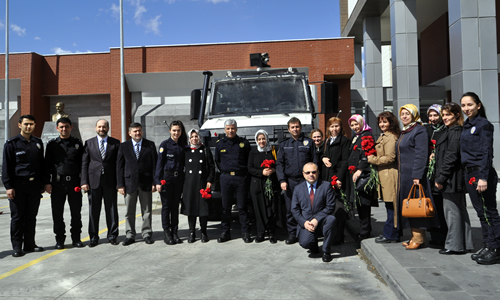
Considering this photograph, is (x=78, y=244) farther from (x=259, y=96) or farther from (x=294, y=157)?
(x=259, y=96)

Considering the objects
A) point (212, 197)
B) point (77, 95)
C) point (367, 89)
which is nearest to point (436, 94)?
point (367, 89)

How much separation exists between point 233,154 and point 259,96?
224cm

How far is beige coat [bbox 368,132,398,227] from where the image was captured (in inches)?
229

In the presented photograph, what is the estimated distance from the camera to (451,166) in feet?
16.7

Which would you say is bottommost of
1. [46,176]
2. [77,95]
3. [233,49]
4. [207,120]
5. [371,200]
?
[371,200]

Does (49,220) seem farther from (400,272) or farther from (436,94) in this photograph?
(436,94)

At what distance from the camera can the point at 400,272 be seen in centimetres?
455

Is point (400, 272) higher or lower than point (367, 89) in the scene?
lower

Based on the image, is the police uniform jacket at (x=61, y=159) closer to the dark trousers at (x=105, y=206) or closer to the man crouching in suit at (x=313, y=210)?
the dark trousers at (x=105, y=206)

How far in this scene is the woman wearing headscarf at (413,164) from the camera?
17.7 feet

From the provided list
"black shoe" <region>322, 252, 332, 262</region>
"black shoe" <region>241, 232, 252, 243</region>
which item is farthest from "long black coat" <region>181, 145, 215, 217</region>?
"black shoe" <region>322, 252, 332, 262</region>

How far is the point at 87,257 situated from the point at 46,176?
1.52 m

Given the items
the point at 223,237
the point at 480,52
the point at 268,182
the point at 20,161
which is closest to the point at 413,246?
the point at 268,182

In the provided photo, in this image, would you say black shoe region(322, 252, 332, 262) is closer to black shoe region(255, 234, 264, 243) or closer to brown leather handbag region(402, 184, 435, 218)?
brown leather handbag region(402, 184, 435, 218)
